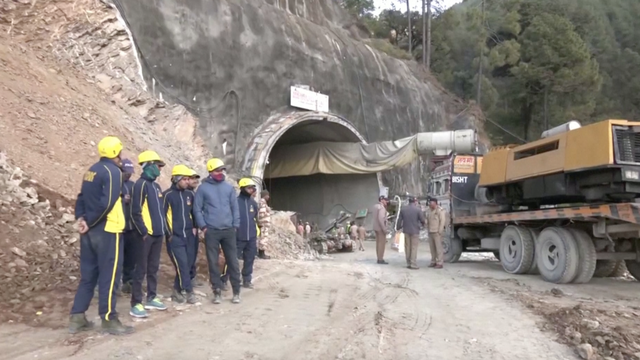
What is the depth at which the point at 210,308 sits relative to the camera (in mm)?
7125

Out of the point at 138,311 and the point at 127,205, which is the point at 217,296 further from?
the point at 127,205

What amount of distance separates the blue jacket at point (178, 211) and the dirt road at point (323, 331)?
38.4 inches

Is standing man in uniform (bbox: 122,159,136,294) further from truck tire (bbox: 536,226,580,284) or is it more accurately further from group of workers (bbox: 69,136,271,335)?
truck tire (bbox: 536,226,580,284)

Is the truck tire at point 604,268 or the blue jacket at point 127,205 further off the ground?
the blue jacket at point 127,205

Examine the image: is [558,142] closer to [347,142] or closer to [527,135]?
[347,142]

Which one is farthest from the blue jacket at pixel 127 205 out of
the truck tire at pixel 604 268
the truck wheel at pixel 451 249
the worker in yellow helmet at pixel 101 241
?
the truck wheel at pixel 451 249

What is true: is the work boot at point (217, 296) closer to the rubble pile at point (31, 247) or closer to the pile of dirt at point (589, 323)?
the rubble pile at point (31, 247)

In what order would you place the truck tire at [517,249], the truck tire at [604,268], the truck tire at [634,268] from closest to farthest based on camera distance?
the truck tire at [634,268]
the truck tire at [517,249]
the truck tire at [604,268]

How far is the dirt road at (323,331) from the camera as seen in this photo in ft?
16.9

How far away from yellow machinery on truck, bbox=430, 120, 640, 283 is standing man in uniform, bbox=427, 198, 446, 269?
794 mm

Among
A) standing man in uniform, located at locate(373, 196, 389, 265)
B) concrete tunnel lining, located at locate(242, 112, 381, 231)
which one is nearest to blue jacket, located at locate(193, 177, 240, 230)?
standing man in uniform, located at locate(373, 196, 389, 265)

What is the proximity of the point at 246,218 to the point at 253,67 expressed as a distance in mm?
11286

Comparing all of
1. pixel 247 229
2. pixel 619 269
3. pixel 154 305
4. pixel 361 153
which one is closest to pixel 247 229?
pixel 247 229

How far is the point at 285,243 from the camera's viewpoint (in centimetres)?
1510
